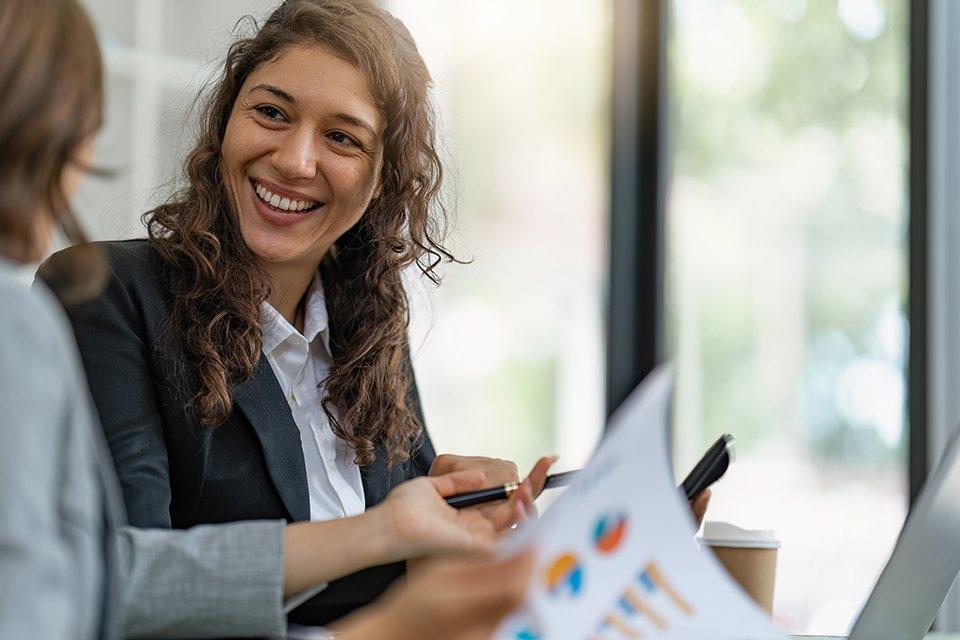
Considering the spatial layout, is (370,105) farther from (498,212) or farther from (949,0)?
(498,212)

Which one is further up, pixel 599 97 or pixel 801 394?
pixel 599 97

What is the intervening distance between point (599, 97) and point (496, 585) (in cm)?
323

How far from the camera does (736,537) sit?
119 centimetres

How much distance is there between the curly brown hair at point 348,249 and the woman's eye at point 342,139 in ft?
0.18

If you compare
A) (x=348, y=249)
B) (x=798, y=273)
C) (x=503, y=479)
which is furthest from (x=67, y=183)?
(x=798, y=273)

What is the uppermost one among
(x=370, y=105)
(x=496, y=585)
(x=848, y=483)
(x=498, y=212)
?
(x=370, y=105)

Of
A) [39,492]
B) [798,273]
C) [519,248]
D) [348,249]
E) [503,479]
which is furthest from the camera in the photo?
[519,248]

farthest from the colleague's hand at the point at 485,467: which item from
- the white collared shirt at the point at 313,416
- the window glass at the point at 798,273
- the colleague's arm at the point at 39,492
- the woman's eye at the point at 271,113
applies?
the window glass at the point at 798,273

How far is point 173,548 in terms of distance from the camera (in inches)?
37.8

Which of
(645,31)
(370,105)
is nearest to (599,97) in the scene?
(645,31)

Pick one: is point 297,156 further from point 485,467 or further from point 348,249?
point 485,467

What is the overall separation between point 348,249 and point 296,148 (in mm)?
251

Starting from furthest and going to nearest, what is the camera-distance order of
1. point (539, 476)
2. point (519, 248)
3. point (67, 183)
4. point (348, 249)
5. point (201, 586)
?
1. point (519, 248)
2. point (348, 249)
3. point (539, 476)
4. point (201, 586)
5. point (67, 183)

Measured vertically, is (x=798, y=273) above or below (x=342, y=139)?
below
